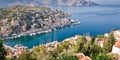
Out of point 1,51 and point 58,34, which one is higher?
point 1,51

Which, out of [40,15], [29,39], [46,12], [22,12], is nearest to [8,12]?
[22,12]

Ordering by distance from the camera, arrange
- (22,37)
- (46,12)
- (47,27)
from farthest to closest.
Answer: (46,12) < (47,27) < (22,37)

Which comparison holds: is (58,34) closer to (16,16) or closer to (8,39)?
(8,39)

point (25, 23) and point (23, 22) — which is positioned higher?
point (23, 22)

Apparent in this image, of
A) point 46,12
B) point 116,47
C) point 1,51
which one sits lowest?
point 46,12

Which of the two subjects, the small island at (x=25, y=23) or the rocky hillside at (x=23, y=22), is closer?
the small island at (x=25, y=23)

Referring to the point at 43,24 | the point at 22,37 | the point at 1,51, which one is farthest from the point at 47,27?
the point at 1,51

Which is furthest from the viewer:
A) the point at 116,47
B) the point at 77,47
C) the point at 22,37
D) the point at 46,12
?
the point at 46,12

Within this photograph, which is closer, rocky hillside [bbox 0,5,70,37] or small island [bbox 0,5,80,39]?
small island [bbox 0,5,80,39]

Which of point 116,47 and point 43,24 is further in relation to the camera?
point 43,24

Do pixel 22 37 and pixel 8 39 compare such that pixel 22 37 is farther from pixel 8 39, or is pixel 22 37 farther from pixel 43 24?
pixel 43 24
